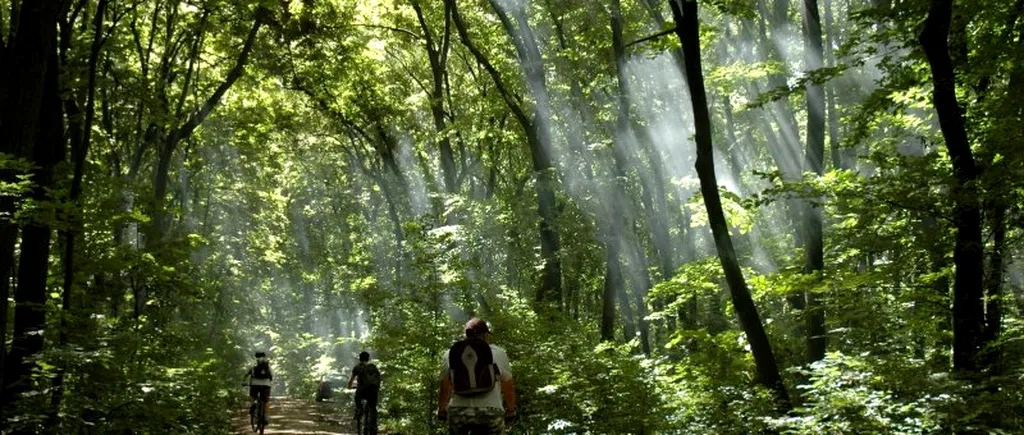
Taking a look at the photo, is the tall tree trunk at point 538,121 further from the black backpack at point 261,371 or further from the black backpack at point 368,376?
the black backpack at point 261,371

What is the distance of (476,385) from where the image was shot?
687 centimetres

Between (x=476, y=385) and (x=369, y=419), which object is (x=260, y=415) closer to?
(x=369, y=419)

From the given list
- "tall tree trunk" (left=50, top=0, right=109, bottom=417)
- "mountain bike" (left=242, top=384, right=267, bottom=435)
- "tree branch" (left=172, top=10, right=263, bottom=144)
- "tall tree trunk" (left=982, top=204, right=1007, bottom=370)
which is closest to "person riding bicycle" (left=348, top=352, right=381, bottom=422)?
"mountain bike" (left=242, top=384, right=267, bottom=435)

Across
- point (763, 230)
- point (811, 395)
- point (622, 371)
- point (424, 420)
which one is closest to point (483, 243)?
point (424, 420)

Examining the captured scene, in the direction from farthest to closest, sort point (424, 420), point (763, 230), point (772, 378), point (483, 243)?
point (763, 230) → point (483, 243) → point (424, 420) → point (772, 378)

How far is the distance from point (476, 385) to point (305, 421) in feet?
57.5

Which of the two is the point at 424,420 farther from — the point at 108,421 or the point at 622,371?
the point at 108,421

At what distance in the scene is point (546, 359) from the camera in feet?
38.6

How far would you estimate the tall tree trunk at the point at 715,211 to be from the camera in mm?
9914

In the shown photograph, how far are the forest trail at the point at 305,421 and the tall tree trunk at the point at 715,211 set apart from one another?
11352 millimetres

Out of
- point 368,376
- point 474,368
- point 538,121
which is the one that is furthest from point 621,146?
point 474,368

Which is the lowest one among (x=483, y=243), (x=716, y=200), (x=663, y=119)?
(x=716, y=200)

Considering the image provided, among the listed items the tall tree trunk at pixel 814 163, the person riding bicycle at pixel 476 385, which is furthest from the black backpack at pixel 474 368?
the tall tree trunk at pixel 814 163

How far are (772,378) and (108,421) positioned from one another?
7.36 metres
